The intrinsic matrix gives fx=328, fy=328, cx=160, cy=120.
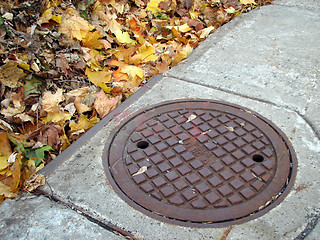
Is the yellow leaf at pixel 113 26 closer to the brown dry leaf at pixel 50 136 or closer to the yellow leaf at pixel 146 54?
the yellow leaf at pixel 146 54

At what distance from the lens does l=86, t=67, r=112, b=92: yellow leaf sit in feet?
7.99

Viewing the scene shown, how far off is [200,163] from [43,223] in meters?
0.85

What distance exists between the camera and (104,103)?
7.43ft

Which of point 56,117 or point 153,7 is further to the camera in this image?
point 153,7

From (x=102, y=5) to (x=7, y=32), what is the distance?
104 cm

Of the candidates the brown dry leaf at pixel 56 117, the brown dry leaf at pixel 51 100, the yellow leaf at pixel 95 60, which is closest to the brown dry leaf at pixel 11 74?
the brown dry leaf at pixel 51 100

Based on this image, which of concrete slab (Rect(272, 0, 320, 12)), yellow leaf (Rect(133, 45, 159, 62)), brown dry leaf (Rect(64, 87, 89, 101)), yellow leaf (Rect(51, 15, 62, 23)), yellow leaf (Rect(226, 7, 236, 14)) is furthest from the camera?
concrete slab (Rect(272, 0, 320, 12))

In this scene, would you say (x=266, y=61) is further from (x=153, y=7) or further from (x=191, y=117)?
(x=153, y=7)

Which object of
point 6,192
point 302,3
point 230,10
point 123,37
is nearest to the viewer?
point 6,192

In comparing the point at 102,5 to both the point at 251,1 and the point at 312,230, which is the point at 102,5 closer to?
the point at 251,1

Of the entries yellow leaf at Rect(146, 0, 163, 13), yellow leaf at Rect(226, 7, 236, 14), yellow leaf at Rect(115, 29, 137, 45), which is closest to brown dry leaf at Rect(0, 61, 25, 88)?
yellow leaf at Rect(115, 29, 137, 45)

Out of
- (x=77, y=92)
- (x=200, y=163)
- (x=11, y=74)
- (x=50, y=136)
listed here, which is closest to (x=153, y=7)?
(x=77, y=92)

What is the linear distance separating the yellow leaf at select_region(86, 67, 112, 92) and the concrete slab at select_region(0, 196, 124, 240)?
1.05m

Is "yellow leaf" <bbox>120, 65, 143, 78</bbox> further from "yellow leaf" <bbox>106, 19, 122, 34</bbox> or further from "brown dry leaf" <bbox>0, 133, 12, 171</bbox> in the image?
"brown dry leaf" <bbox>0, 133, 12, 171</bbox>
